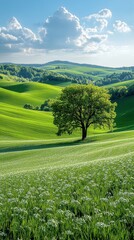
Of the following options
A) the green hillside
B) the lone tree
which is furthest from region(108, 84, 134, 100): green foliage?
the lone tree

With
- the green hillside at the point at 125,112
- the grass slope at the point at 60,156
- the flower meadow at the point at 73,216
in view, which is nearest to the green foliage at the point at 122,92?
the green hillside at the point at 125,112

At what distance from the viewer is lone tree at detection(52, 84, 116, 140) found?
210ft

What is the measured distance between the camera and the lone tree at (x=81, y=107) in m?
64.1

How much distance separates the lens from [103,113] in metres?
65.4

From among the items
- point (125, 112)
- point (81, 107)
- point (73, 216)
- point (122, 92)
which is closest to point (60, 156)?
point (81, 107)

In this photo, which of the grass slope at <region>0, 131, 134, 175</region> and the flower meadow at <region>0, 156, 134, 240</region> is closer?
the flower meadow at <region>0, 156, 134, 240</region>

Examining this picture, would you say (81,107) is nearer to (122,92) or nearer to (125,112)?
(125,112)

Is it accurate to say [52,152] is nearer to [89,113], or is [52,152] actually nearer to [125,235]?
[89,113]

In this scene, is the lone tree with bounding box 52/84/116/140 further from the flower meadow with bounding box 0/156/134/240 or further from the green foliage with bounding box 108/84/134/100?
the green foliage with bounding box 108/84/134/100

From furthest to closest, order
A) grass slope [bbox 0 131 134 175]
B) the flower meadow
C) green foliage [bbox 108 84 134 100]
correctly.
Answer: green foliage [bbox 108 84 134 100] → grass slope [bbox 0 131 134 175] → the flower meadow

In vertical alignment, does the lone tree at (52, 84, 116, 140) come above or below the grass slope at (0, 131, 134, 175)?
above

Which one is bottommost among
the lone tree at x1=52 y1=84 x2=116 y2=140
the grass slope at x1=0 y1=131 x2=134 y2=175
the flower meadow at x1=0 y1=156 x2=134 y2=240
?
the grass slope at x1=0 y1=131 x2=134 y2=175

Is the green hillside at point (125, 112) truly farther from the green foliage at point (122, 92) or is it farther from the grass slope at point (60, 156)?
the grass slope at point (60, 156)

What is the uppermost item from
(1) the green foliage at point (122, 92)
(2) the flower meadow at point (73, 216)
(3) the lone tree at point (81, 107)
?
(1) the green foliage at point (122, 92)
